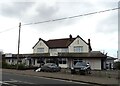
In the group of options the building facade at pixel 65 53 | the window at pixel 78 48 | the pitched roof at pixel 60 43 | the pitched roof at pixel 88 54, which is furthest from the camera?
the pitched roof at pixel 60 43

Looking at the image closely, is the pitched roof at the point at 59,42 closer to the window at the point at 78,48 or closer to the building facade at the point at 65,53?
the building facade at the point at 65,53

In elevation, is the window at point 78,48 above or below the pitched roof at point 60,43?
below

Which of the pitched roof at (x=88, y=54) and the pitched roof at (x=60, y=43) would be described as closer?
the pitched roof at (x=88, y=54)

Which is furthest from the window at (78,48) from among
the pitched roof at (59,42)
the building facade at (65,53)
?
the pitched roof at (59,42)

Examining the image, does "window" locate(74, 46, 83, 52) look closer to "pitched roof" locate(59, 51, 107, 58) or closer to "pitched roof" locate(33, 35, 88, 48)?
"pitched roof" locate(59, 51, 107, 58)

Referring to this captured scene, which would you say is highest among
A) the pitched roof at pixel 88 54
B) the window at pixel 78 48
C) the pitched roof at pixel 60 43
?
the pitched roof at pixel 60 43

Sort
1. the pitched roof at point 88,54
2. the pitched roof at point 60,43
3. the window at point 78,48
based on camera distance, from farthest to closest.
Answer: the pitched roof at point 60,43 < the window at point 78,48 < the pitched roof at point 88,54

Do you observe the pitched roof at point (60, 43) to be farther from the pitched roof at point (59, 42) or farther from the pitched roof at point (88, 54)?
the pitched roof at point (88, 54)

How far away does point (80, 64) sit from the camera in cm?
3322

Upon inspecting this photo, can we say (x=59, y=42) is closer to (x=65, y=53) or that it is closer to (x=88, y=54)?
(x=65, y=53)

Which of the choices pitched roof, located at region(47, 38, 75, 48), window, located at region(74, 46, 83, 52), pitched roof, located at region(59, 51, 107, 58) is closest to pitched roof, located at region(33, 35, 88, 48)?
pitched roof, located at region(47, 38, 75, 48)

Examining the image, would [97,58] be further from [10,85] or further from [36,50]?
[10,85]

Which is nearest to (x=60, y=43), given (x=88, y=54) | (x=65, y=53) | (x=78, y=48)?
(x=65, y=53)

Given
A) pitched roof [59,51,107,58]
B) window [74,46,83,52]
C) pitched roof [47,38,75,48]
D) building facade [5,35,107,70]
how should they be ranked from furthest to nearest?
pitched roof [47,38,75,48] → window [74,46,83,52] → building facade [5,35,107,70] → pitched roof [59,51,107,58]
